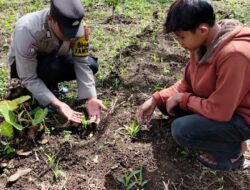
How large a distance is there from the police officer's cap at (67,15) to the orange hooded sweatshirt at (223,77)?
0.79 meters

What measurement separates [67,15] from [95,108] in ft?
2.60

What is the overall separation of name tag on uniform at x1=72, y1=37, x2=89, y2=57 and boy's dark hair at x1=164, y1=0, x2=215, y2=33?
3.20ft

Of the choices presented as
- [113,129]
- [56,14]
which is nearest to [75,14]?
→ [56,14]

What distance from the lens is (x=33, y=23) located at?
9.55 feet

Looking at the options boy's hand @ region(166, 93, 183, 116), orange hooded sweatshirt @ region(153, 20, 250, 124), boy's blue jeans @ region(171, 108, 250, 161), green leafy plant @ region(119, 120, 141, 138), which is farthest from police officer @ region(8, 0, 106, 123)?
orange hooded sweatshirt @ region(153, 20, 250, 124)

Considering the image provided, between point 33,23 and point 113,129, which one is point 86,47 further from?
point 113,129

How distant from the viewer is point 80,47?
313 cm

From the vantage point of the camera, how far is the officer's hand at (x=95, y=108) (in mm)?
3057

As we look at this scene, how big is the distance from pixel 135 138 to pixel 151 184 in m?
0.46

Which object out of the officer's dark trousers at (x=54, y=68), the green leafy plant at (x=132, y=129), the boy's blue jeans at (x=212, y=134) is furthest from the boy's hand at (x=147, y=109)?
the officer's dark trousers at (x=54, y=68)

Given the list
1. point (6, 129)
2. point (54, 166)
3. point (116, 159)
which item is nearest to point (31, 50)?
point (6, 129)

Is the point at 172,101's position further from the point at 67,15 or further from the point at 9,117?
the point at 9,117

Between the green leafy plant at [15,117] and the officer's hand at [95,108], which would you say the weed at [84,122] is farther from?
the green leafy plant at [15,117]

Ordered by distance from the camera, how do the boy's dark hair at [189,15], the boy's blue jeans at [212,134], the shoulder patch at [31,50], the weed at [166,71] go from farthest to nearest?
the weed at [166,71], the shoulder patch at [31,50], the boy's blue jeans at [212,134], the boy's dark hair at [189,15]
